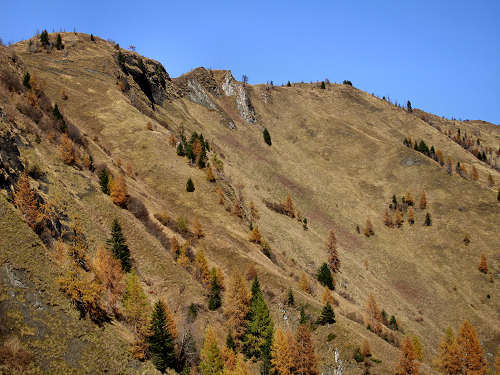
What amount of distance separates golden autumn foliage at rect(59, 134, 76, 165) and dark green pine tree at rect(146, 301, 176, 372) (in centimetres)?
2401

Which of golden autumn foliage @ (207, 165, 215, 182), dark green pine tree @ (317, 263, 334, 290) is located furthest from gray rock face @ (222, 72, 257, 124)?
dark green pine tree @ (317, 263, 334, 290)

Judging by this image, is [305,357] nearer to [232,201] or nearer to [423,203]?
[232,201]

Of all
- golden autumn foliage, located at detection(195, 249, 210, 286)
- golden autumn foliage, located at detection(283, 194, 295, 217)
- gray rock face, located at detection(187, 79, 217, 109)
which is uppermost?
gray rock face, located at detection(187, 79, 217, 109)

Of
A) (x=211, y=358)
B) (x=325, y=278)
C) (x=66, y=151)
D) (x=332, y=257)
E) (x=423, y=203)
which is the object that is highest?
(x=423, y=203)

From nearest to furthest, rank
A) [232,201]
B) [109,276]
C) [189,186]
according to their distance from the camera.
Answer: [109,276] < [189,186] < [232,201]

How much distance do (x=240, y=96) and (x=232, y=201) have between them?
8082 centimetres

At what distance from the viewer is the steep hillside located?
1129 inches

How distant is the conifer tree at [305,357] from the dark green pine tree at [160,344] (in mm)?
12620

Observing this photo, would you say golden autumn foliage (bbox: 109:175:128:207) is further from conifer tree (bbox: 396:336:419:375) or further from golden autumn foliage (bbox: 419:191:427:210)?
golden autumn foliage (bbox: 419:191:427:210)

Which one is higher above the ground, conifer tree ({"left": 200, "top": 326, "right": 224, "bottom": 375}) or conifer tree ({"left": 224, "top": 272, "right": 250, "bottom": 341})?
conifer tree ({"left": 224, "top": 272, "right": 250, "bottom": 341})

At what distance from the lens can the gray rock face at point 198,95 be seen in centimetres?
12362

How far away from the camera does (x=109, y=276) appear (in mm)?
31625

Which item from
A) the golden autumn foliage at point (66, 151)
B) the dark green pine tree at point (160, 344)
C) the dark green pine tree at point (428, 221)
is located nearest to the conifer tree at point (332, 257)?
the dark green pine tree at point (428, 221)

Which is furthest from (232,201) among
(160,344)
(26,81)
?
(160,344)
